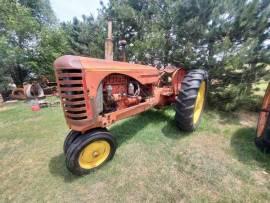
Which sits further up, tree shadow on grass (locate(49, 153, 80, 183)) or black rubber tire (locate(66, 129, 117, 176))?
black rubber tire (locate(66, 129, 117, 176))

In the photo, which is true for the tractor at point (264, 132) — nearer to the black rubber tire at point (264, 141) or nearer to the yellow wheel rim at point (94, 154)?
the black rubber tire at point (264, 141)

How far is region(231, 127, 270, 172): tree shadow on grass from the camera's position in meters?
2.53

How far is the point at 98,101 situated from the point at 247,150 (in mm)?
2559

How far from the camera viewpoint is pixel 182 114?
3035mm

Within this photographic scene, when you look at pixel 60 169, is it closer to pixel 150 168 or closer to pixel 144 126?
pixel 150 168

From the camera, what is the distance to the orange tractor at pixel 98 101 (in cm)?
203

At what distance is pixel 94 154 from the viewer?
2332 mm

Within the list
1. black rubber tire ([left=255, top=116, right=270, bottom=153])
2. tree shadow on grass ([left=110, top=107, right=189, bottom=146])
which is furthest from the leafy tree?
black rubber tire ([left=255, top=116, right=270, bottom=153])

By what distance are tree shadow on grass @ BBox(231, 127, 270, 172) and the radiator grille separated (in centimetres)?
248

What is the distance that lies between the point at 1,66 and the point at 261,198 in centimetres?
1097

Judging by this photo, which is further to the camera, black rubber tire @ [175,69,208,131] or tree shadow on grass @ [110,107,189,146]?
tree shadow on grass @ [110,107,189,146]

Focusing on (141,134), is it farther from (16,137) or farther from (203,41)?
(203,41)

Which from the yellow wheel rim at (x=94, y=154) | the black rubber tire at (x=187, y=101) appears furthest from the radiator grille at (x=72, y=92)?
the black rubber tire at (x=187, y=101)

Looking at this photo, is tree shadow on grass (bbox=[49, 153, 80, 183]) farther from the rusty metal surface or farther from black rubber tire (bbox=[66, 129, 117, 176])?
the rusty metal surface
